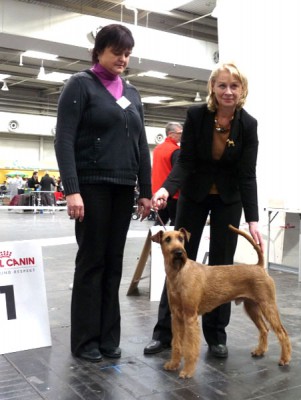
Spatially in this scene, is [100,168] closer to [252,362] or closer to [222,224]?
[222,224]

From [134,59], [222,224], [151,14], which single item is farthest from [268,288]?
[151,14]

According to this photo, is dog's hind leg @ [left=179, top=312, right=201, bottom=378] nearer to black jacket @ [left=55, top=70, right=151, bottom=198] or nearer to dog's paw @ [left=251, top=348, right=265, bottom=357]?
dog's paw @ [left=251, top=348, right=265, bottom=357]

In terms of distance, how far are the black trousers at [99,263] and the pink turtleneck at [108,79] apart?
1.51 feet

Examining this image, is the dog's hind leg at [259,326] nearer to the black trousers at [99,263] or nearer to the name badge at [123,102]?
the black trousers at [99,263]

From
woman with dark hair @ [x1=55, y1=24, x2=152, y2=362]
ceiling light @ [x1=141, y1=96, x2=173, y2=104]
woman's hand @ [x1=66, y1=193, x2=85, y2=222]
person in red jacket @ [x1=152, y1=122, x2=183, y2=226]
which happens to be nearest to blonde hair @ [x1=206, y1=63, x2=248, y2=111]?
woman with dark hair @ [x1=55, y1=24, x2=152, y2=362]

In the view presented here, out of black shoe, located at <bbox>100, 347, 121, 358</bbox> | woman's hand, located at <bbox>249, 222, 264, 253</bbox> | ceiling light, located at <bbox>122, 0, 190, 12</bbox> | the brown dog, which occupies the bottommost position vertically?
black shoe, located at <bbox>100, 347, 121, 358</bbox>

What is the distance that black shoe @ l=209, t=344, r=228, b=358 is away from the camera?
94.0 inches

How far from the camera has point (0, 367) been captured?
2.20 meters

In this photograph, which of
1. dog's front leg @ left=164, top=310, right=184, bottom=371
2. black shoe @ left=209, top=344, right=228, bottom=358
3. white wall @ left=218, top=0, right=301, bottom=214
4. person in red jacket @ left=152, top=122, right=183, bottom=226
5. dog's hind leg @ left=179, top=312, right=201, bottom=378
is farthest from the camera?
white wall @ left=218, top=0, right=301, bottom=214

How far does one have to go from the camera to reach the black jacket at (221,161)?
227cm

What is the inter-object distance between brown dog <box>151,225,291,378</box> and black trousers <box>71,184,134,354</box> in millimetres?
273

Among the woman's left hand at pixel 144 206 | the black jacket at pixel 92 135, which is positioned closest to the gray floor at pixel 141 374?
the woman's left hand at pixel 144 206

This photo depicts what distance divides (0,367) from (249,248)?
3.81 meters

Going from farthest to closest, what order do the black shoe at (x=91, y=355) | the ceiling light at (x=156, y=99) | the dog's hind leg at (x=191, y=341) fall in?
the ceiling light at (x=156, y=99), the black shoe at (x=91, y=355), the dog's hind leg at (x=191, y=341)
